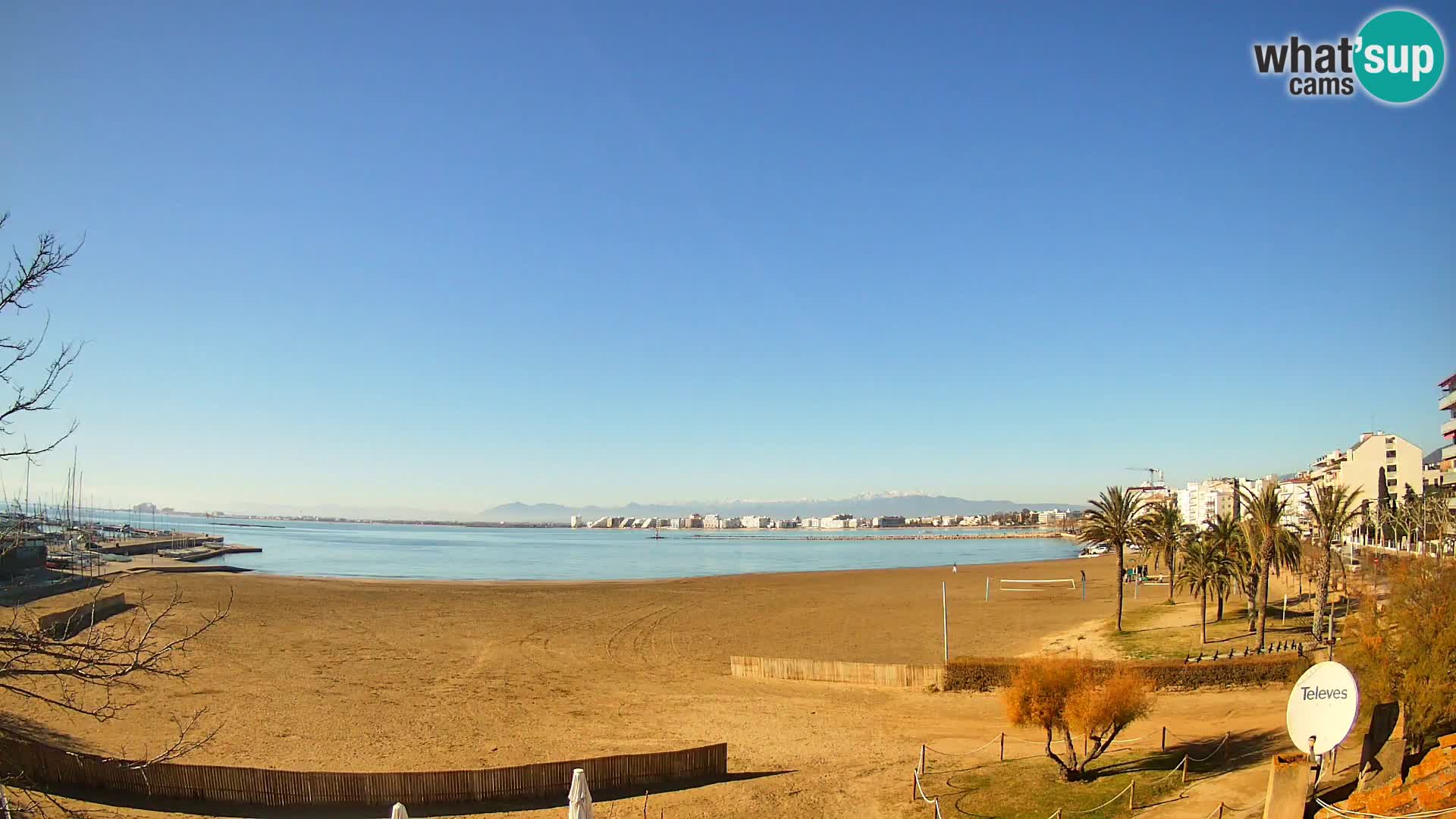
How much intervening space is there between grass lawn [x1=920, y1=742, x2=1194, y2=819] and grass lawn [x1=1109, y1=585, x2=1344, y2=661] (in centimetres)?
1181

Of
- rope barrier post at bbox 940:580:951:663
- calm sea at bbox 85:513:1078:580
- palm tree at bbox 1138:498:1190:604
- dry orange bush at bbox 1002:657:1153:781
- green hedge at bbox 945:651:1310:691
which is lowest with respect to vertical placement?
calm sea at bbox 85:513:1078:580

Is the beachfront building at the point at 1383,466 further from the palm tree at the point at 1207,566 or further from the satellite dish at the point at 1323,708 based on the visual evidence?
the satellite dish at the point at 1323,708

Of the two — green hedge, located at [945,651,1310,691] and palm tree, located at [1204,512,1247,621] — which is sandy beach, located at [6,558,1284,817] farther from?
palm tree, located at [1204,512,1247,621]

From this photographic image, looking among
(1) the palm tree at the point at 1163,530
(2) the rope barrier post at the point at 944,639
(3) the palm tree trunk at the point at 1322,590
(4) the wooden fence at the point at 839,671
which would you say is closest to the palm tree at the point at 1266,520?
(3) the palm tree trunk at the point at 1322,590

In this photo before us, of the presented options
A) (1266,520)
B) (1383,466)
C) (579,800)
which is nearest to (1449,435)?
(1383,466)

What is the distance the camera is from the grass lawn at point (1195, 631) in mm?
34156

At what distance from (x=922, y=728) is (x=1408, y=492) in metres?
78.3

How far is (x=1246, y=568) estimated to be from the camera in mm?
39125

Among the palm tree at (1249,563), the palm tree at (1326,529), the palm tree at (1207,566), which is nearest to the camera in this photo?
the palm tree at (1326,529)

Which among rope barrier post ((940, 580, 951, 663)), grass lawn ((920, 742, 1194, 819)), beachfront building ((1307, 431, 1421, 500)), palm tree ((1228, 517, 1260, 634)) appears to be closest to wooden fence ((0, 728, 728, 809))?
grass lawn ((920, 742, 1194, 819))

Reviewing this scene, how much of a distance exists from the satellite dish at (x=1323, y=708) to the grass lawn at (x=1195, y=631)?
16610 millimetres

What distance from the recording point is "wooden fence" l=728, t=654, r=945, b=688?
30.0 meters

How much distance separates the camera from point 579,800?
13.1 metres

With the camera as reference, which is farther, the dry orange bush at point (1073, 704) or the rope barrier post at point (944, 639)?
the rope barrier post at point (944, 639)
